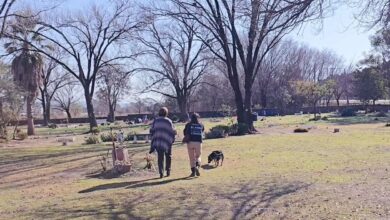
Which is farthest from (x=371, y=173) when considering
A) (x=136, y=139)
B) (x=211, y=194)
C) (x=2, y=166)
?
(x=136, y=139)

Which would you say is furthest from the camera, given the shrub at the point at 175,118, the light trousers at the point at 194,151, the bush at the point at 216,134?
the shrub at the point at 175,118

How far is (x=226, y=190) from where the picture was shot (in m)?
9.39

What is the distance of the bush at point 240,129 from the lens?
2830 cm

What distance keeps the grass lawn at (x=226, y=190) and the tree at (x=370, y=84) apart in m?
53.2

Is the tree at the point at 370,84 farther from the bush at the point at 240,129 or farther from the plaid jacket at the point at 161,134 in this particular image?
the plaid jacket at the point at 161,134

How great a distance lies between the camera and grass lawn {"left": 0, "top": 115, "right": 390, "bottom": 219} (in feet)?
25.6

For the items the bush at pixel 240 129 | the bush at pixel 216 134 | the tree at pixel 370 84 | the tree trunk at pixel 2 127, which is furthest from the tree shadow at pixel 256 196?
the tree at pixel 370 84

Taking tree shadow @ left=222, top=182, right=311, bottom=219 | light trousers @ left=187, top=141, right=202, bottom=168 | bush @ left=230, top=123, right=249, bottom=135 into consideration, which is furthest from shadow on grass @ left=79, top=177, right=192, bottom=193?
bush @ left=230, top=123, right=249, bottom=135

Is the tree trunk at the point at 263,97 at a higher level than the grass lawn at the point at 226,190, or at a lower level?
higher

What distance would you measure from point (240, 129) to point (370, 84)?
1722 inches

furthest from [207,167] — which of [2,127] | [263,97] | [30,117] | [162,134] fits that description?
[263,97]

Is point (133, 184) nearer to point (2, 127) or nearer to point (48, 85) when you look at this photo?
point (2, 127)

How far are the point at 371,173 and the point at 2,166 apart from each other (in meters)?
12.4

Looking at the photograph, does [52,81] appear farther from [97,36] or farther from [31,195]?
Result: [31,195]
